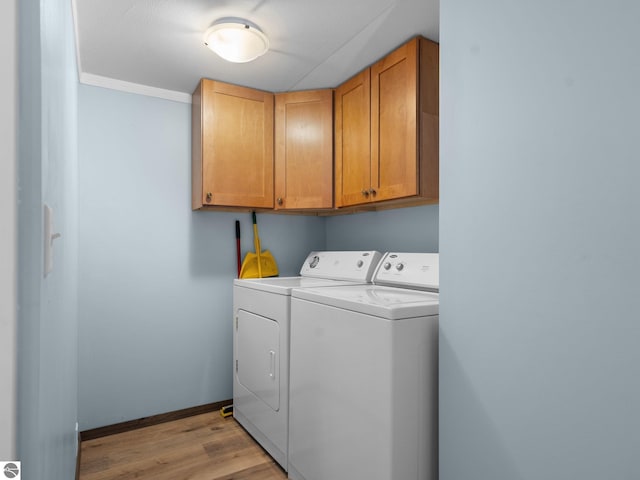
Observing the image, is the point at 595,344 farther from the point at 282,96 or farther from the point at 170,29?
the point at 282,96

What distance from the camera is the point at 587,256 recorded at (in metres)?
0.90

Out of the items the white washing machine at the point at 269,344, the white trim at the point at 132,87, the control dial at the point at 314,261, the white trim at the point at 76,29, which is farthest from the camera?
the control dial at the point at 314,261

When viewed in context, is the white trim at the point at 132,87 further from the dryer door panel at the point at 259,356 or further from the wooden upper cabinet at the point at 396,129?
the dryer door panel at the point at 259,356

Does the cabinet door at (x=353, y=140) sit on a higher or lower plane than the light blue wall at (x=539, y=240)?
higher

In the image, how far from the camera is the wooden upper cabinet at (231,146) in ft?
7.74

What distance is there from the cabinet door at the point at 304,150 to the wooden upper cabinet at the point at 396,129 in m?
0.18

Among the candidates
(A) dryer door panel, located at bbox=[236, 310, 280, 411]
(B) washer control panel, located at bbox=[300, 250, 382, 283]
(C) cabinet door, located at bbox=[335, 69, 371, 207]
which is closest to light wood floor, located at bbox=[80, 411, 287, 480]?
(A) dryer door panel, located at bbox=[236, 310, 280, 411]

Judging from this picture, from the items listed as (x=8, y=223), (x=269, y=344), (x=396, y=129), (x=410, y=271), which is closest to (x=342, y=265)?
(x=410, y=271)

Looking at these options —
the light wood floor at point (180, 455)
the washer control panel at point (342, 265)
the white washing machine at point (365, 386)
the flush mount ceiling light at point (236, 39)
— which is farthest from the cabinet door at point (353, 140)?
the light wood floor at point (180, 455)

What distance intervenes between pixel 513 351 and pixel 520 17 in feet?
3.01

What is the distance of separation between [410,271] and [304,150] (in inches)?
42.8

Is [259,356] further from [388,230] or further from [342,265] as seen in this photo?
[388,230]

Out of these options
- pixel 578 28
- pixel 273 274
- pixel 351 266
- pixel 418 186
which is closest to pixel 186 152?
pixel 273 274

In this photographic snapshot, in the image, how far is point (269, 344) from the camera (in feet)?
6.85
